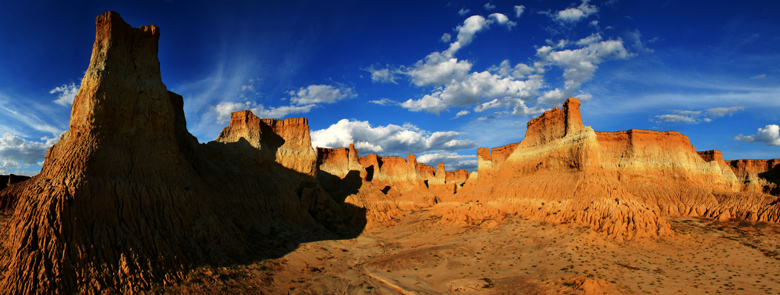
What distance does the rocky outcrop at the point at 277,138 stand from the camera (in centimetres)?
3177

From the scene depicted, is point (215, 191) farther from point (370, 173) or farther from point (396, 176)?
point (396, 176)

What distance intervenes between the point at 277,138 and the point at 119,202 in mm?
22057

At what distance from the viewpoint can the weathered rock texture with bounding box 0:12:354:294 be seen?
1149cm

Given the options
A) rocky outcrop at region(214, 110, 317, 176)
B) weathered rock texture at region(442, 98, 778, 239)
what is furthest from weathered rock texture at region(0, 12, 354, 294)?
weathered rock texture at region(442, 98, 778, 239)

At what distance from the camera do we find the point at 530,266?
66.9 ft

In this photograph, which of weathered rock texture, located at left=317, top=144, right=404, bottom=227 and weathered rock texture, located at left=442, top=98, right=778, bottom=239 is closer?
weathered rock texture, located at left=442, top=98, right=778, bottom=239

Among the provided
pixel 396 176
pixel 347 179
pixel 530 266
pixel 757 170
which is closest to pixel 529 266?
pixel 530 266

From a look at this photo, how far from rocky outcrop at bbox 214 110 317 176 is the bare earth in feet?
36.4

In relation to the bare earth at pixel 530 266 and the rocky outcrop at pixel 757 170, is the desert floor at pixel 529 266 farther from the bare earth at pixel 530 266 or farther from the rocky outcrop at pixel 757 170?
the rocky outcrop at pixel 757 170

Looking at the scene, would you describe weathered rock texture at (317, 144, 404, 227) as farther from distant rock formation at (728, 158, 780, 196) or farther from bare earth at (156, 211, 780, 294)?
distant rock formation at (728, 158, 780, 196)

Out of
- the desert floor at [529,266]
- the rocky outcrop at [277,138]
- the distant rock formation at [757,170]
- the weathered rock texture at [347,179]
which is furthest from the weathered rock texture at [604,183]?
the rocky outcrop at [277,138]

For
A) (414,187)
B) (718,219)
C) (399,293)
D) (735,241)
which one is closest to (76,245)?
(399,293)

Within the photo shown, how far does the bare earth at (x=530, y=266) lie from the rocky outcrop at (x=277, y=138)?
1110 centimetres

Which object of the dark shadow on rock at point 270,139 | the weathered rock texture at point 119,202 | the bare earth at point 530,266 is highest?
the dark shadow on rock at point 270,139
